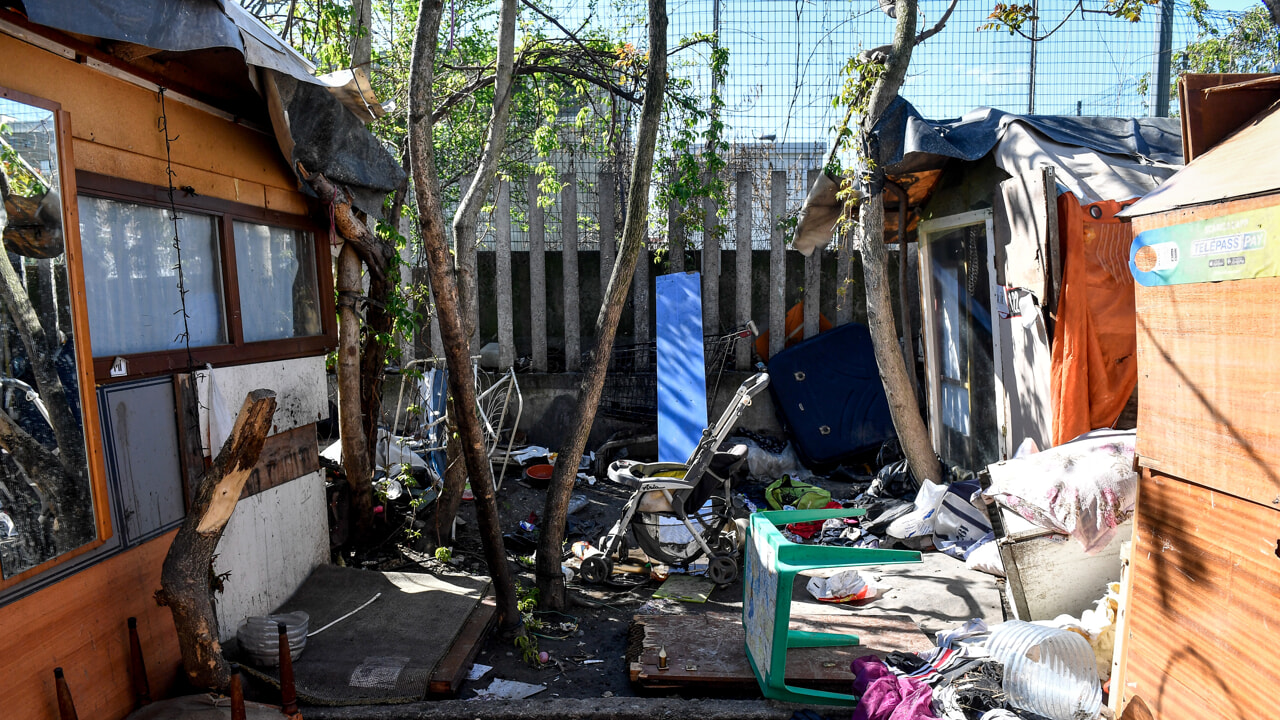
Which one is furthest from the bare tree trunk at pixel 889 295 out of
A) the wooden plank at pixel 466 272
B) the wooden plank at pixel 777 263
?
the wooden plank at pixel 466 272

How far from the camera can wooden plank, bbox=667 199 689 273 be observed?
8.44 metres

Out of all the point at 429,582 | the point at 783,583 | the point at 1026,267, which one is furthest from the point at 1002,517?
the point at 429,582

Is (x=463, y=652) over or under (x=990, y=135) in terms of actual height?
under

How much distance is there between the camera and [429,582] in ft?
17.0

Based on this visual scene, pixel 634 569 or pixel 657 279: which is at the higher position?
pixel 657 279

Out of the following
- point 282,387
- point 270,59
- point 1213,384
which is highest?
point 270,59

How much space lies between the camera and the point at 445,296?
174 inches

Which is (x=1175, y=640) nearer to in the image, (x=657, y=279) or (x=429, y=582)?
(x=429, y=582)

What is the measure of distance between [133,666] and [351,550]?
2.53 meters

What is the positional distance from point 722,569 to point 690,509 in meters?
0.48

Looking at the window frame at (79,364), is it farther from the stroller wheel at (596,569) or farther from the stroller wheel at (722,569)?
the stroller wheel at (722,569)

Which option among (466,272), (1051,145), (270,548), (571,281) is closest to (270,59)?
(466,272)

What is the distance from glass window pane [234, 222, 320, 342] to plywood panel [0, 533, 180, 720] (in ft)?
4.93

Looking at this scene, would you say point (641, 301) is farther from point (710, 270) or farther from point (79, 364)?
point (79, 364)
